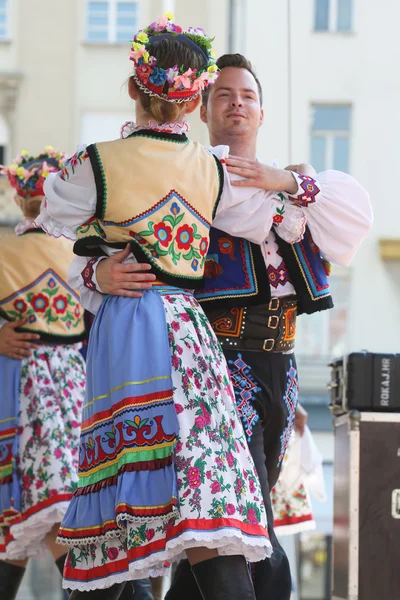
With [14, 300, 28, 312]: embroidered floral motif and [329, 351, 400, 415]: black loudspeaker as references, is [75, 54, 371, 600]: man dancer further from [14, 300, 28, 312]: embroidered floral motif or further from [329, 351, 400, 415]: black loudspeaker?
[14, 300, 28, 312]: embroidered floral motif

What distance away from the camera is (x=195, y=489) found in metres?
2.65

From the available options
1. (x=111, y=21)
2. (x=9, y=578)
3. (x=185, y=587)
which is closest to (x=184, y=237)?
(x=185, y=587)

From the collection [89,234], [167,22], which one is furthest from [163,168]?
[167,22]

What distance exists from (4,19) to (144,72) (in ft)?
61.1

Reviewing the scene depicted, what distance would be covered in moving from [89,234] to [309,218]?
0.68 meters

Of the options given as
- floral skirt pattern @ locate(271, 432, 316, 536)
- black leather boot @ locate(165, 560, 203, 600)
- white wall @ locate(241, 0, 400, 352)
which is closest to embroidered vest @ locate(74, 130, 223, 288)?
black leather boot @ locate(165, 560, 203, 600)

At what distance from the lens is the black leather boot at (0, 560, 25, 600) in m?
4.06

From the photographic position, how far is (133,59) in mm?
2947

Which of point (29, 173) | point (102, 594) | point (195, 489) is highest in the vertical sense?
point (29, 173)

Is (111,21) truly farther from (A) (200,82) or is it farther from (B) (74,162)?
(B) (74,162)

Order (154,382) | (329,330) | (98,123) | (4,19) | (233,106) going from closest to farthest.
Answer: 1. (154,382)
2. (233,106)
3. (329,330)
4. (98,123)
5. (4,19)

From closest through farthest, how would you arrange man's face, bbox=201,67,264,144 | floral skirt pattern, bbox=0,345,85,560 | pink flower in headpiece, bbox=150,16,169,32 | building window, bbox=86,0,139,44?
1. pink flower in headpiece, bbox=150,16,169,32
2. man's face, bbox=201,67,264,144
3. floral skirt pattern, bbox=0,345,85,560
4. building window, bbox=86,0,139,44

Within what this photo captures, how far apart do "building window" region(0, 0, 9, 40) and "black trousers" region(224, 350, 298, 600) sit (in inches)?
722

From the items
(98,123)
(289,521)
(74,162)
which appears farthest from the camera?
(98,123)
